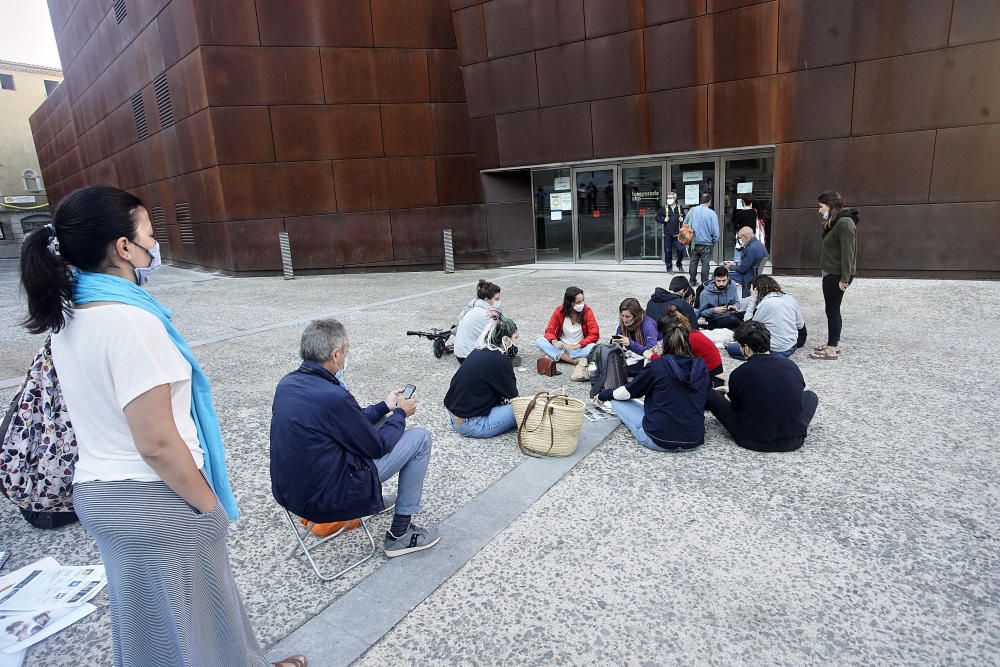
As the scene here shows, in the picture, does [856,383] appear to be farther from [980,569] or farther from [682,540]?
[682,540]

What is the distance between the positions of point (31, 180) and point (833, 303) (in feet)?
192

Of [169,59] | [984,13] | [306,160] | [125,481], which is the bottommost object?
[125,481]

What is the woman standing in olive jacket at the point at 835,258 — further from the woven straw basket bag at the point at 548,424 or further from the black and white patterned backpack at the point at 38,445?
the black and white patterned backpack at the point at 38,445

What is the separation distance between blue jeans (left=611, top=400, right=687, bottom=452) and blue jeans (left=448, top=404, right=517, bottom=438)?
3.04 feet

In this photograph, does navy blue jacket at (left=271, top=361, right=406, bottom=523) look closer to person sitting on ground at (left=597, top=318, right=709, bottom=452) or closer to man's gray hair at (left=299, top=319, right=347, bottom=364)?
man's gray hair at (left=299, top=319, right=347, bottom=364)

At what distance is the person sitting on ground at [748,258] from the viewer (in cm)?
881

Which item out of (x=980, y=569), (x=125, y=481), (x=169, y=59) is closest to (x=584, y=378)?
(x=980, y=569)

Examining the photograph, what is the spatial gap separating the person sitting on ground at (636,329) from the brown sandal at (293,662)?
467 cm

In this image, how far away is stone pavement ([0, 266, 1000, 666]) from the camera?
2.76 m

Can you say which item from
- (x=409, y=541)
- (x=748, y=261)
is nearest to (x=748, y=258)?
(x=748, y=261)

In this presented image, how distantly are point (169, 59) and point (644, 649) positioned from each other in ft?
64.5

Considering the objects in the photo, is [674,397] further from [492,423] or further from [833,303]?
[833,303]

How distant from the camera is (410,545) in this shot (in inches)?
138

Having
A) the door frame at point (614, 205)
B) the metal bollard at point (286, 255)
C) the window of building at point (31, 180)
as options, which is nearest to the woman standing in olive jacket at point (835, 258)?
the door frame at point (614, 205)
